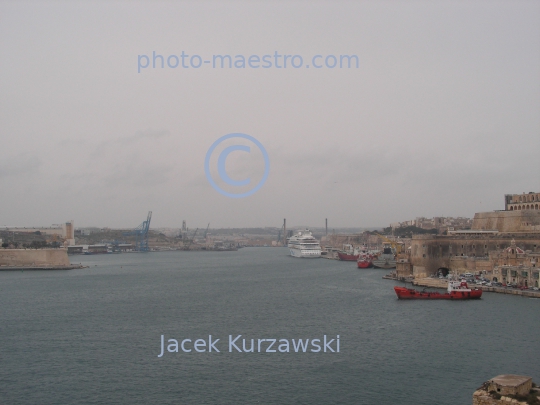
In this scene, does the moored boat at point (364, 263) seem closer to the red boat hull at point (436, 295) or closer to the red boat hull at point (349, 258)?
the red boat hull at point (349, 258)

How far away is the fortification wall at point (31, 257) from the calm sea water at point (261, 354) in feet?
55.5

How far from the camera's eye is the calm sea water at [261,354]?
24.0 ft

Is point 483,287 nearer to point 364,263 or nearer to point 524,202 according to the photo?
point 524,202

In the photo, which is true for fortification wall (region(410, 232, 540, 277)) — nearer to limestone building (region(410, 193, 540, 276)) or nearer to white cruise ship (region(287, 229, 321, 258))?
limestone building (region(410, 193, 540, 276))

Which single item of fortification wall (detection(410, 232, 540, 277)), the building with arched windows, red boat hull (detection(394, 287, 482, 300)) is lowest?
red boat hull (detection(394, 287, 482, 300))

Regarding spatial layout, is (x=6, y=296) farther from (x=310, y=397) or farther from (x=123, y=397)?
(x=310, y=397)

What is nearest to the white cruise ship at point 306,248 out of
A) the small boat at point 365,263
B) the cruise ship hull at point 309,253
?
the cruise ship hull at point 309,253

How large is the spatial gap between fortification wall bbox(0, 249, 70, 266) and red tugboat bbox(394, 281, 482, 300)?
2440cm

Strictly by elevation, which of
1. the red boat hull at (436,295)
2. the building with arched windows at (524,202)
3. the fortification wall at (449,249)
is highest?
the building with arched windows at (524,202)

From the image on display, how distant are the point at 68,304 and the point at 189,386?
30.7 feet

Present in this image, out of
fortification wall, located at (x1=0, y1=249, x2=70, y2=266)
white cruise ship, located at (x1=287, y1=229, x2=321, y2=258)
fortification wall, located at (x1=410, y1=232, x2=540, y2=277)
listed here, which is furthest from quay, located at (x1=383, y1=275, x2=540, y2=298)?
white cruise ship, located at (x1=287, y1=229, x2=321, y2=258)

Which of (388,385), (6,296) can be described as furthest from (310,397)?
(6,296)

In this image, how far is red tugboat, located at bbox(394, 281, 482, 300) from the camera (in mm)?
15406

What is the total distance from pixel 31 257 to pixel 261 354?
27.6 metres
